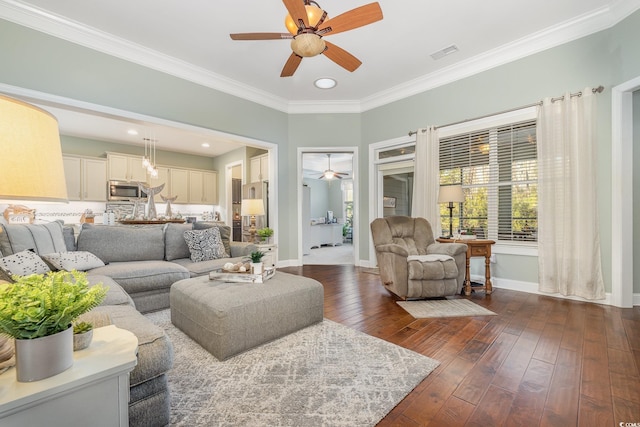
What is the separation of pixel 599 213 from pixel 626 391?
2.21 m

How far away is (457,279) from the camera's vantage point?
3199 mm

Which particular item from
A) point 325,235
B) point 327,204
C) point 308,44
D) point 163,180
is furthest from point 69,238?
point 327,204

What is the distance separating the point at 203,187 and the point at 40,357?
25.6ft

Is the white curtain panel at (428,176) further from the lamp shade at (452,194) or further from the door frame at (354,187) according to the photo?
the door frame at (354,187)

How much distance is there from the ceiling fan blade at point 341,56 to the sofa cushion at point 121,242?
9.76ft

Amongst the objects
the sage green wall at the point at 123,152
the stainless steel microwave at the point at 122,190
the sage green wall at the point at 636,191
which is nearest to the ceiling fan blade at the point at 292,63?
the sage green wall at the point at 636,191

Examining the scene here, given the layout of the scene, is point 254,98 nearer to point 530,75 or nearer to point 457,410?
point 530,75

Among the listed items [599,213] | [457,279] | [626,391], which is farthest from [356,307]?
[599,213]

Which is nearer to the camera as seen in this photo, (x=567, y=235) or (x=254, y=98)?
(x=567, y=235)

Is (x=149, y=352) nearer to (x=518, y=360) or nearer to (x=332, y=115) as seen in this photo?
(x=518, y=360)

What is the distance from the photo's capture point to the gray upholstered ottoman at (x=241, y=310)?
186 cm

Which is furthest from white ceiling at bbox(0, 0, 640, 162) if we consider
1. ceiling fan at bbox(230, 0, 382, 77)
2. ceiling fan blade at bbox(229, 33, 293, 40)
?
ceiling fan at bbox(230, 0, 382, 77)

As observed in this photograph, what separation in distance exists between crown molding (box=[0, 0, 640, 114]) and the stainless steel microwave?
371 cm

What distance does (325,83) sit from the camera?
4.46 m
